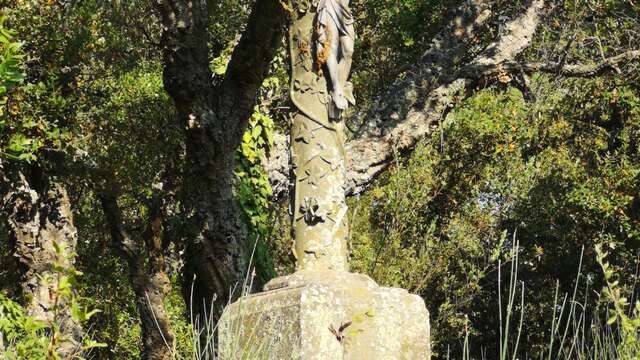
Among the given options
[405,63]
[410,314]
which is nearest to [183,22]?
[410,314]

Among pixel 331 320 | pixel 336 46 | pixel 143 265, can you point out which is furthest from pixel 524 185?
pixel 331 320

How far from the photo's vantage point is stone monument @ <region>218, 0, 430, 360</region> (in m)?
4.95

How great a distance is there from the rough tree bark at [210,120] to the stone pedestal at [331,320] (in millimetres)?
3449

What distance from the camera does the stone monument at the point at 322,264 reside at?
495 centimetres

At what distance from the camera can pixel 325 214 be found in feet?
18.4

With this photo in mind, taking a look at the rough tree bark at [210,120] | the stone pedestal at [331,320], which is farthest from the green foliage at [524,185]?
the stone pedestal at [331,320]

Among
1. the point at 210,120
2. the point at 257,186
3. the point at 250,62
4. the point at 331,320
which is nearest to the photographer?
the point at 331,320

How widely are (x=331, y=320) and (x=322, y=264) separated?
0.58m

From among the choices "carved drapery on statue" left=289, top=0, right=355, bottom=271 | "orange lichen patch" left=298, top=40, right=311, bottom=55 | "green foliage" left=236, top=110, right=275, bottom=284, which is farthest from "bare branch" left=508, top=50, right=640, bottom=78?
"orange lichen patch" left=298, top=40, right=311, bottom=55

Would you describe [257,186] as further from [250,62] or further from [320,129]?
[320,129]

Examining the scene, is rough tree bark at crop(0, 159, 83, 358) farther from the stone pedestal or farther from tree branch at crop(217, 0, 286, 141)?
the stone pedestal

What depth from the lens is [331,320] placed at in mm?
4977

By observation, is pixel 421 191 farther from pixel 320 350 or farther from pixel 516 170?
pixel 320 350

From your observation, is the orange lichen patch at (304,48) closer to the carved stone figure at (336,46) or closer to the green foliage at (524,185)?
the carved stone figure at (336,46)
